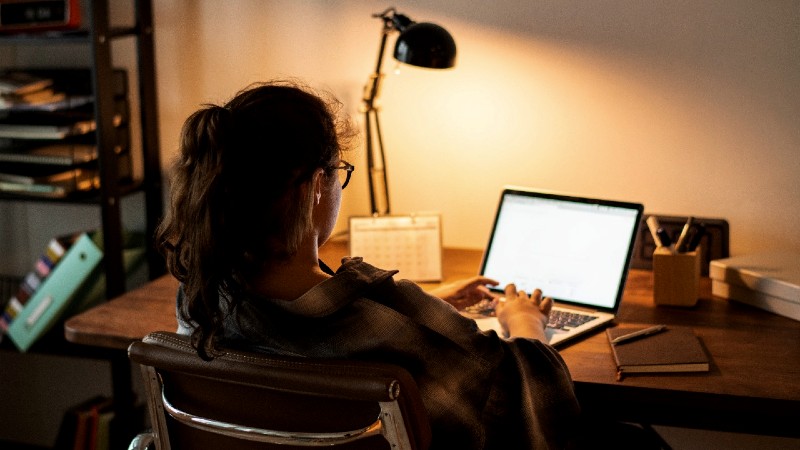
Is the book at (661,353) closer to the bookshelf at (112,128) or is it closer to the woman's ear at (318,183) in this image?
the woman's ear at (318,183)

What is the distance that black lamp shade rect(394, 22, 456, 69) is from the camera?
187cm

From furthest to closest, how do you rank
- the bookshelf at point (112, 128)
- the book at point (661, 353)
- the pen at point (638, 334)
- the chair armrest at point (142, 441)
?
the bookshelf at point (112, 128), the pen at point (638, 334), the book at point (661, 353), the chair armrest at point (142, 441)

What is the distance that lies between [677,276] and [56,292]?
4.76 feet

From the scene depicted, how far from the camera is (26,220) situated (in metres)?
2.65

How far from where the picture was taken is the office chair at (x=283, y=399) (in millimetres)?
1101

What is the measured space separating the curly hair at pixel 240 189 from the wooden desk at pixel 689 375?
0.50 meters

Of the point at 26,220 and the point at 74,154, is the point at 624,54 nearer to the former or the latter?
the point at 74,154

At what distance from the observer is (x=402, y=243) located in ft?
6.84

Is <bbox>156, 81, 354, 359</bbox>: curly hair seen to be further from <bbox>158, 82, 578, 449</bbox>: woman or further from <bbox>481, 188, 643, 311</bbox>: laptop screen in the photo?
<bbox>481, 188, 643, 311</bbox>: laptop screen

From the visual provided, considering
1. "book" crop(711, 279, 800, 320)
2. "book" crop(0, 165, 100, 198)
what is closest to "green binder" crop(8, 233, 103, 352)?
"book" crop(0, 165, 100, 198)

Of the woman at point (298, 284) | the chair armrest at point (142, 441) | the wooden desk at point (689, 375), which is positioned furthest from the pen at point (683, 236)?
the chair armrest at point (142, 441)

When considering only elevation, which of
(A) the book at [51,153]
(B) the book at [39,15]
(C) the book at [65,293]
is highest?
(B) the book at [39,15]

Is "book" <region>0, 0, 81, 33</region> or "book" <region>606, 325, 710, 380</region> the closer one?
"book" <region>606, 325, 710, 380</region>

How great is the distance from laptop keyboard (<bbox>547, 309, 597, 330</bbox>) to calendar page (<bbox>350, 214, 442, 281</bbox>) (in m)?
0.33
